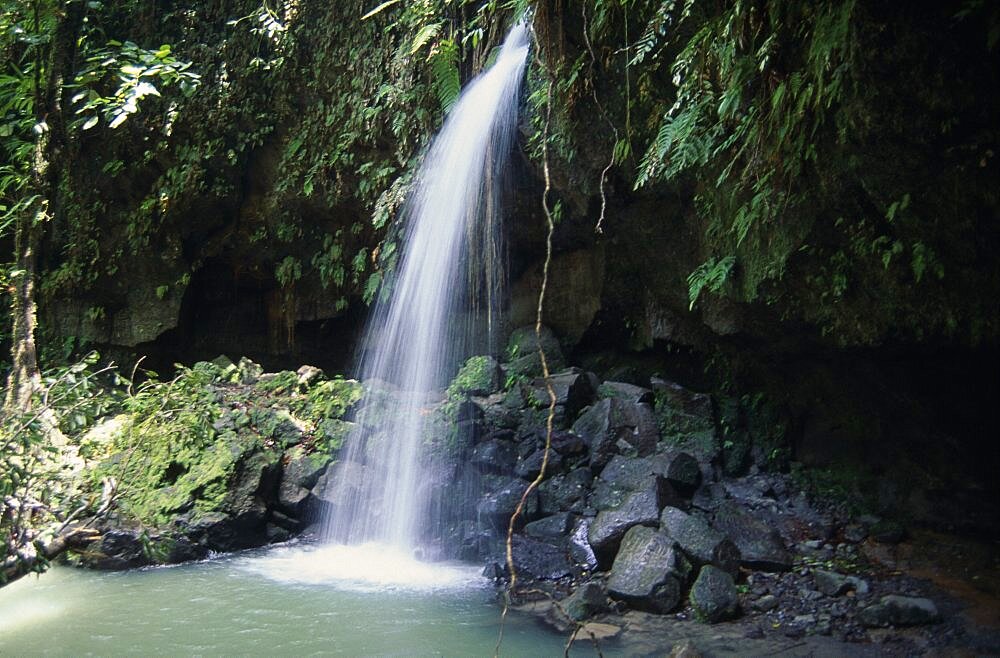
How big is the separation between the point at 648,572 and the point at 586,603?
0.50 m

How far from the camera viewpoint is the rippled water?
4.64 meters

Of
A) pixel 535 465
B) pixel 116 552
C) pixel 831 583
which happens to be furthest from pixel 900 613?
pixel 116 552

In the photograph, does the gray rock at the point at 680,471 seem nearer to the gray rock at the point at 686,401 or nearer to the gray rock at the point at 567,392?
the gray rock at the point at 686,401

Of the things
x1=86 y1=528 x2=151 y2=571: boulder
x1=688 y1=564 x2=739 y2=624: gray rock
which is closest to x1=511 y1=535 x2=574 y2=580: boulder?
x1=688 y1=564 x2=739 y2=624: gray rock

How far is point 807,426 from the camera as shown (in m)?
7.19

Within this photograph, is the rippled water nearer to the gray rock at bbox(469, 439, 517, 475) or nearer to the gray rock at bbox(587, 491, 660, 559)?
the gray rock at bbox(587, 491, 660, 559)

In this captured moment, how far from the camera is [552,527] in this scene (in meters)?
6.30

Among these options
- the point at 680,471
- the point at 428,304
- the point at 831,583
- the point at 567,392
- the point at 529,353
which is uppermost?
the point at 428,304

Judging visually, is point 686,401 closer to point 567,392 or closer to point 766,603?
point 567,392

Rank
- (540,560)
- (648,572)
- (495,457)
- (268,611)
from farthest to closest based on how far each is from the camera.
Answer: (495,457) < (540,560) < (268,611) < (648,572)

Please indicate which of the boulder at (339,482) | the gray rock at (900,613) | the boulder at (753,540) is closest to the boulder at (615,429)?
the boulder at (753,540)

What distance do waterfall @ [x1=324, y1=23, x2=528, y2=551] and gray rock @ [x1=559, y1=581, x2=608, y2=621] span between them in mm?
2277

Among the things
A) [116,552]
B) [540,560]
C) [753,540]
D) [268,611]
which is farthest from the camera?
[116,552]

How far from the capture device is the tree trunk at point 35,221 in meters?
6.88
